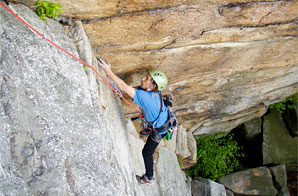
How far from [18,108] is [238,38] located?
14.1 ft

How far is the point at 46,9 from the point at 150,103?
7.27ft

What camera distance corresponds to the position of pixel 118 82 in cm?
414

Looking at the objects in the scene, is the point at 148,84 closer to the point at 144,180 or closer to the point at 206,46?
the point at 206,46

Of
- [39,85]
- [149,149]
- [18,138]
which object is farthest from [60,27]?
[149,149]

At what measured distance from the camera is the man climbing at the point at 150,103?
4.21m

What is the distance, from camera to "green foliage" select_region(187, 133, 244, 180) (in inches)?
392

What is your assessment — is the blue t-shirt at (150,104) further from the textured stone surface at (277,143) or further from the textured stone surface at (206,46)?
the textured stone surface at (277,143)

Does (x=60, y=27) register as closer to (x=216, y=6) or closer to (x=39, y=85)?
(x=39, y=85)

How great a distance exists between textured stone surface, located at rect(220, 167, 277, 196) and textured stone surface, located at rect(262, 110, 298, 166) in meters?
0.85

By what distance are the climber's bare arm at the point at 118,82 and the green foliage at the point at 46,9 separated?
123 cm

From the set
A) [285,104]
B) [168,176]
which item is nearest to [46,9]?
[168,176]

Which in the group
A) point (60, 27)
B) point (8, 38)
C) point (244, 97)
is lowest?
point (244, 97)

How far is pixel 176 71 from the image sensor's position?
5.67 meters

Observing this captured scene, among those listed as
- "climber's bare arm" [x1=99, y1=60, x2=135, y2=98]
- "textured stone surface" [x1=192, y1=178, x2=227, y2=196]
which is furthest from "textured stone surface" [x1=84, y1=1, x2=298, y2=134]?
"textured stone surface" [x1=192, y1=178, x2=227, y2=196]
